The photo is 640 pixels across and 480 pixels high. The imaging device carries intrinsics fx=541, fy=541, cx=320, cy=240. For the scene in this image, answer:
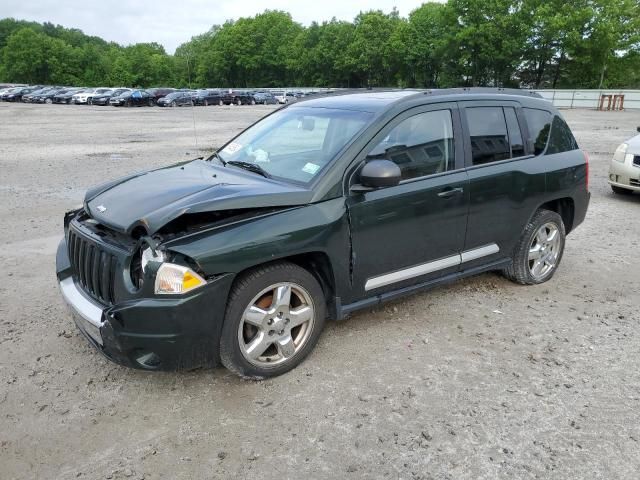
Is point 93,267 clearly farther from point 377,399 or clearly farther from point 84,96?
point 84,96

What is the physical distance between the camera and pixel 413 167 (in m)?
4.08

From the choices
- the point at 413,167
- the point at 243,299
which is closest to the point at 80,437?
the point at 243,299

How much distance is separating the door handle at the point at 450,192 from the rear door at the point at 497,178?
0.14m

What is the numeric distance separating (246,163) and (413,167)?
4.27 feet

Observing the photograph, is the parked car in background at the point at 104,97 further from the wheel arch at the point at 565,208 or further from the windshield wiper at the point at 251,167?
the wheel arch at the point at 565,208

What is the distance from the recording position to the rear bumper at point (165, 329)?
9.93 ft

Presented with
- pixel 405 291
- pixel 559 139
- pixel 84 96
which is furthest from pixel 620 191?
pixel 84 96

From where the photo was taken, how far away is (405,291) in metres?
4.19

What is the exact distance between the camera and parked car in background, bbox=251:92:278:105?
182 ft

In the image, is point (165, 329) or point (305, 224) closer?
point (165, 329)

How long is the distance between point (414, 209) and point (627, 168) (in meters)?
6.69

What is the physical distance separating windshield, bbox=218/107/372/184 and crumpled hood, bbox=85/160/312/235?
0.22m

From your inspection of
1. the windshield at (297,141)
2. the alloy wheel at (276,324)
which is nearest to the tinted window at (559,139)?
the windshield at (297,141)

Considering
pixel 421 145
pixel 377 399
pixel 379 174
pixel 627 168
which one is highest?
pixel 421 145
